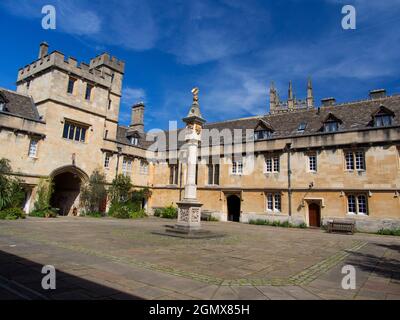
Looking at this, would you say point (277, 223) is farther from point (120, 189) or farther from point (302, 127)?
point (120, 189)

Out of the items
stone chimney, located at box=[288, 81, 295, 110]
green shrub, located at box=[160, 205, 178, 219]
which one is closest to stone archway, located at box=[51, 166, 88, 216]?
green shrub, located at box=[160, 205, 178, 219]

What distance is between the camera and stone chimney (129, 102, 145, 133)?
3461cm

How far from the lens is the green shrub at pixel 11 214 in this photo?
17.4 m

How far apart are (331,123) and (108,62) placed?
22964 millimetres

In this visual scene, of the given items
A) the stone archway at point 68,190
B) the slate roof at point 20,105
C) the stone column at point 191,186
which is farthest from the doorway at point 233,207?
the slate roof at point 20,105

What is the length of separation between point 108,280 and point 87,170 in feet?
71.9

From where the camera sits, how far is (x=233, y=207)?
27.6m

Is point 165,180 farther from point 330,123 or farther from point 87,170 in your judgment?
point 330,123

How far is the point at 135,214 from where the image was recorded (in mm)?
26469

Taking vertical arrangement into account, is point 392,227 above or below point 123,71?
below

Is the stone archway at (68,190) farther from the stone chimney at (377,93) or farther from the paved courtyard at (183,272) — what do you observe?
the stone chimney at (377,93)

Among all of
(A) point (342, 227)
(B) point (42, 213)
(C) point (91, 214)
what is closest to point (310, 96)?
(A) point (342, 227)

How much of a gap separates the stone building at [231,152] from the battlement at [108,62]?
5.2 inches
